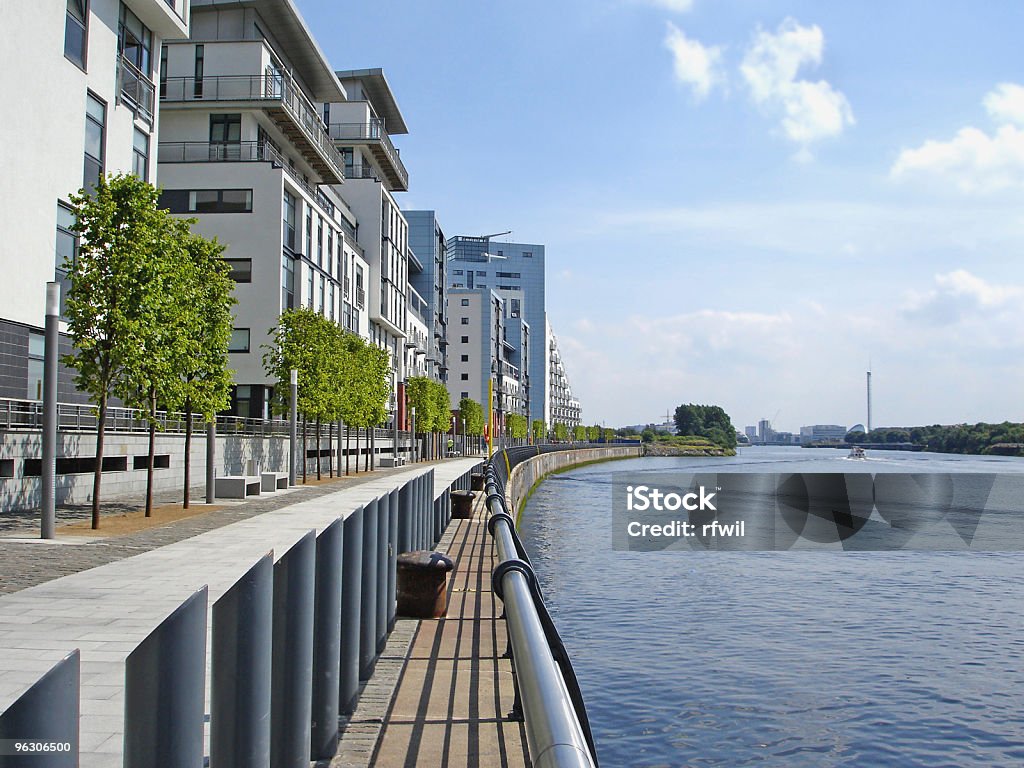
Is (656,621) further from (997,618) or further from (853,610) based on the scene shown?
Result: (997,618)

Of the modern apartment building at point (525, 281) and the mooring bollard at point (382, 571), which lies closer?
the mooring bollard at point (382, 571)

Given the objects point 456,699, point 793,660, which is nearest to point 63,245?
point 793,660

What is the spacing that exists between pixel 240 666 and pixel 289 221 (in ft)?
137

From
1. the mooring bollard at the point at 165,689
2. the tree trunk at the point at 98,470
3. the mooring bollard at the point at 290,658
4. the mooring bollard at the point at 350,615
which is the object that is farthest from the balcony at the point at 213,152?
the mooring bollard at the point at 165,689

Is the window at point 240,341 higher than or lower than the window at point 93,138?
lower

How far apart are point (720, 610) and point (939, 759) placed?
815 cm

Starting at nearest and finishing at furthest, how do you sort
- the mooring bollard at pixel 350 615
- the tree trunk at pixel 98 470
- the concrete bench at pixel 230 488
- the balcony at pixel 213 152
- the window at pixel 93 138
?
the mooring bollard at pixel 350 615
the tree trunk at pixel 98 470
the window at pixel 93 138
the concrete bench at pixel 230 488
the balcony at pixel 213 152

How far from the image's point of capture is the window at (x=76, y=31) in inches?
965

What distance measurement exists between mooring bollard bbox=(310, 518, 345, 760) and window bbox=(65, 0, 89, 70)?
921 inches

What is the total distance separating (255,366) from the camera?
140 feet

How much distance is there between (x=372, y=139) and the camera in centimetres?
6241

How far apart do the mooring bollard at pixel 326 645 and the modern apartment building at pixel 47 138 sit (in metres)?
19.2

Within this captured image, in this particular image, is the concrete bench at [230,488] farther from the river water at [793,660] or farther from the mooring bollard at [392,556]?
the mooring bollard at [392,556]

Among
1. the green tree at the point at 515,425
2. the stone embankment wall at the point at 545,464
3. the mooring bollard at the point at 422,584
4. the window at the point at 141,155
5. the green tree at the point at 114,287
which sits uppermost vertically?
the window at the point at 141,155
